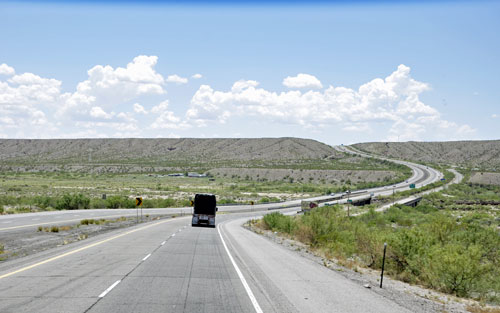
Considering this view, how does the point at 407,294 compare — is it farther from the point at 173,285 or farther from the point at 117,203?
the point at 117,203

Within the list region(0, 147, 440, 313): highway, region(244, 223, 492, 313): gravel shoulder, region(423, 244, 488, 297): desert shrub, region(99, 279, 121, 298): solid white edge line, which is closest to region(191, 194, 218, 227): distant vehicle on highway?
region(0, 147, 440, 313): highway

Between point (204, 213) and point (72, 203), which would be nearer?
point (204, 213)

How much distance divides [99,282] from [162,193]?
7990cm

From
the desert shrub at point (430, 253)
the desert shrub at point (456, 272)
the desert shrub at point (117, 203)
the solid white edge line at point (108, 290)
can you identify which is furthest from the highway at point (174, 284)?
the desert shrub at point (117, 203)

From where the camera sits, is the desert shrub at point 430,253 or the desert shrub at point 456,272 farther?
the desert shrub at point 430,253

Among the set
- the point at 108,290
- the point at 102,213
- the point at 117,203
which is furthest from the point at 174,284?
the point at 117,203

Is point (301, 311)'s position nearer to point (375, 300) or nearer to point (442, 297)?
point (375, 300)

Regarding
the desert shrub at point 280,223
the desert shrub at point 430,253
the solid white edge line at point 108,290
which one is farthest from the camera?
the desert shrub at point 280,223

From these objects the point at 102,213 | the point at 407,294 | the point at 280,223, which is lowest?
the point at 102,213

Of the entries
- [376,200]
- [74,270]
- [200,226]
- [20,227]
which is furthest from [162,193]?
[74,270]

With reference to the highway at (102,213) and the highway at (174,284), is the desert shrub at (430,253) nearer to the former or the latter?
the highway at (174,284)

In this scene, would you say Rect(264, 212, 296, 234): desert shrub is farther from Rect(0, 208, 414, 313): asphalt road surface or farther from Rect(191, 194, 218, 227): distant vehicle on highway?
Rect(0, 208, 414, 313): asphalt road surface

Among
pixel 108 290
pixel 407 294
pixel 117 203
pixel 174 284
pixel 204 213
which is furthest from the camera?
pixel 117 203

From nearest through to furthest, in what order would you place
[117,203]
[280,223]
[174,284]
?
[174,284], [280,223], [117,203]
